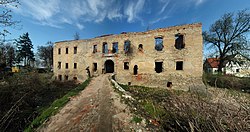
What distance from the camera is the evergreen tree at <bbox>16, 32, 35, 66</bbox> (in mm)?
39594

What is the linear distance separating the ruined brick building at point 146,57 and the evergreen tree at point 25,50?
Answer: 3107cm

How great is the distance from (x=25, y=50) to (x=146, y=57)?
46.1 meters

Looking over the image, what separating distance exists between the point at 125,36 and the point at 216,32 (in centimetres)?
1550

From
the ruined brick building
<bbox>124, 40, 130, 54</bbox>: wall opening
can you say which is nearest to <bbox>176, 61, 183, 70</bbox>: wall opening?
the ruined brick building

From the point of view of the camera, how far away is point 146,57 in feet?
50.2

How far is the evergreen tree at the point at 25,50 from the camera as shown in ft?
130

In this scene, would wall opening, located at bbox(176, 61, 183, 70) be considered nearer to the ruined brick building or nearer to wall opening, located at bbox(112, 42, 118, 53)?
the ruined brick building

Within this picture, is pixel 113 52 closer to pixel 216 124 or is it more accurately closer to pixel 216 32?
pixel 216 124

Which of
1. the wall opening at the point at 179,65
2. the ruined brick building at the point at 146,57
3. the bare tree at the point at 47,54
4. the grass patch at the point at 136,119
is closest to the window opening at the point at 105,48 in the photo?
the ruined brick building at the point at 146,57

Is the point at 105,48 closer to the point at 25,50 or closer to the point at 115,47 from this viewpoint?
the point at 115,47

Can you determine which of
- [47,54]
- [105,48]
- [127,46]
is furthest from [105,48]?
[47,54]

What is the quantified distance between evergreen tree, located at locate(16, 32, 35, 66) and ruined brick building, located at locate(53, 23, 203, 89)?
31065mm

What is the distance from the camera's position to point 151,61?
593 inches

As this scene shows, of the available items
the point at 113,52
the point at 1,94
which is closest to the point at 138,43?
the point at 113,52
